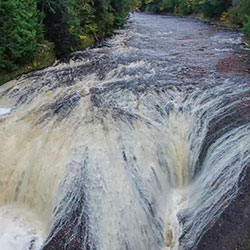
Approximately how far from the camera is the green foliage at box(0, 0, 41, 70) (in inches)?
306

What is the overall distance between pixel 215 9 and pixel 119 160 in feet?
74.8

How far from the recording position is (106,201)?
4258 mm

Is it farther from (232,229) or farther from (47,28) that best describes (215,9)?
(232,229)

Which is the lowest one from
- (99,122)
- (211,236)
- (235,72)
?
(235,72)

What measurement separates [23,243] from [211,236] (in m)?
2.65

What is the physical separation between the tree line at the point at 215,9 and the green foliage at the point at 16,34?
28.8 feet

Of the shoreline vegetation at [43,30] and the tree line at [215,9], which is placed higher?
the shoreline vegetation at [43,30]

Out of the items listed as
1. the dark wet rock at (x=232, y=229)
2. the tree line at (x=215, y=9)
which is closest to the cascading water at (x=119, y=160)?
the dark wet rock at (x=232, y=229)

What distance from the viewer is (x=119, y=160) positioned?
4.90 metres

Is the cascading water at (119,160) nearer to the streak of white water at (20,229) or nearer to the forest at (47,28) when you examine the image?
the streak of white water at (20,229)

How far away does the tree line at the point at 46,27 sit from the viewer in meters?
7.88

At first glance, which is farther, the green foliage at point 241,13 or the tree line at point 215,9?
the tree line at point 215,9

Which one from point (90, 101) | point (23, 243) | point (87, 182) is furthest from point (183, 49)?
point (23, 243)

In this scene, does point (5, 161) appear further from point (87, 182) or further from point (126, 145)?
point (126, 145)
